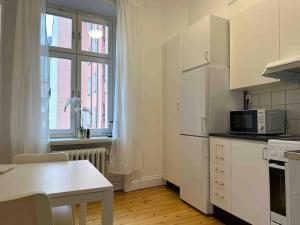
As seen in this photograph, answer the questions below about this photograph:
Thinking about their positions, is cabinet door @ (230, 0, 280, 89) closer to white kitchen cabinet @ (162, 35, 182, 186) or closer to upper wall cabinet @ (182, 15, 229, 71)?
upper wall cabinet @ (182, 15, 229, 71)

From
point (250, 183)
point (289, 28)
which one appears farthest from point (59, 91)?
point (289, 28)

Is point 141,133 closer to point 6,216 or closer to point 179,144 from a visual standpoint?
point 179,144

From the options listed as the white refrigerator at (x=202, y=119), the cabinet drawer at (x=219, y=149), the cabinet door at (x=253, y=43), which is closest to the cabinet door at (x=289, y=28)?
the cabinet door at (x=253, y=43)

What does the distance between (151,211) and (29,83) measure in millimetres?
2046

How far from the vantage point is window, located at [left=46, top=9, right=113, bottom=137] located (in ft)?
10.8

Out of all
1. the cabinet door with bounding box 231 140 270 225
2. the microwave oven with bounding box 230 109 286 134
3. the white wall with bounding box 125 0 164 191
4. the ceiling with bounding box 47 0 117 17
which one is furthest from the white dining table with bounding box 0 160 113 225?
the ceiling with bounding box 47 0 117 17

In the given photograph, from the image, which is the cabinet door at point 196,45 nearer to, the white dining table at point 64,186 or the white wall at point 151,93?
the white wall at point 151,93

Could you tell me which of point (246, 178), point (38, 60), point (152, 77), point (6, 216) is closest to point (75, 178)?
point (6, 216)

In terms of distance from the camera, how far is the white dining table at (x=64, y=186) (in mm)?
1033

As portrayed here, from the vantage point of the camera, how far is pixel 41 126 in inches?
→ 106

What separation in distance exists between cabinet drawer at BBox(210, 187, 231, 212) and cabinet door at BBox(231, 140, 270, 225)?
7 cm

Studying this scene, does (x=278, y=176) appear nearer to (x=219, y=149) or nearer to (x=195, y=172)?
(x=219, y=149)

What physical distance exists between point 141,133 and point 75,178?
2.18 m

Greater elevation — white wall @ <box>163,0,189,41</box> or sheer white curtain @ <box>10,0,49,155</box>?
white wall @ <box>163,0,189,41</box>
